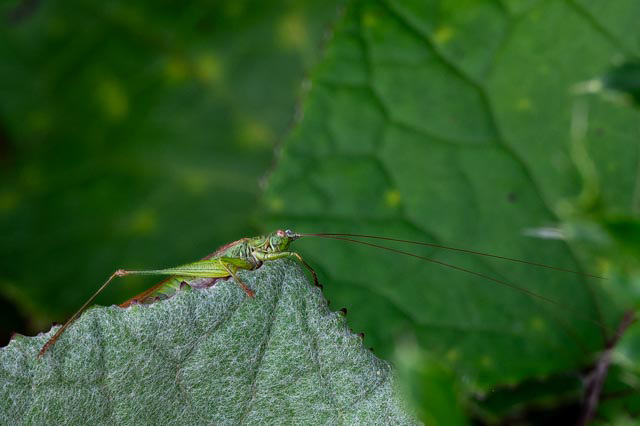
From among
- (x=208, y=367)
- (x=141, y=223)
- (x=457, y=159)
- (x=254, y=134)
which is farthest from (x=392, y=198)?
(x=141, y=223)

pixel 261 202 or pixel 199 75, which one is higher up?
pixel 199 75

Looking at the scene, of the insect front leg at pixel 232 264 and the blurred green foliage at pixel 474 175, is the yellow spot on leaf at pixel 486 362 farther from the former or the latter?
the insect front leg at pixel 232 264

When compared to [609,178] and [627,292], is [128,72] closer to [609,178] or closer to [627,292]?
[609,178]

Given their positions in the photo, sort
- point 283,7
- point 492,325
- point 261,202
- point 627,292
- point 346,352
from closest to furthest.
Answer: point 627,292 → point 346,352 → point 492,325 → point 261,202 → point 283,7

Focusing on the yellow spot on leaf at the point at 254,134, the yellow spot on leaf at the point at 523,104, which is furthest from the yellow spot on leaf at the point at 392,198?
the yellow spot on leaf at the point at 254,134

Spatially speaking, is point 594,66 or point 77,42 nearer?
point 594,66

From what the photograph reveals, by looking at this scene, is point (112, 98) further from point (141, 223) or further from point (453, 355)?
point (453, 355)

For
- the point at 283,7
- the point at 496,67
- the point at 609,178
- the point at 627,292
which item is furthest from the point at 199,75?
the point at 627,292
